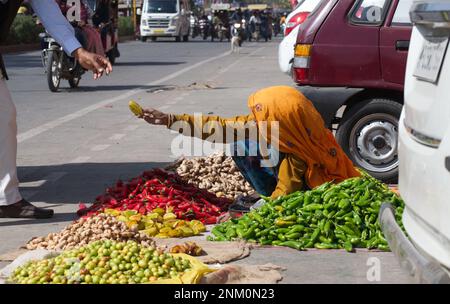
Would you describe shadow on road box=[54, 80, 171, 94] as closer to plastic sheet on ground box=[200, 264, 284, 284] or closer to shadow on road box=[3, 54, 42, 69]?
shadow on road box=[3, 54, 42, 69]

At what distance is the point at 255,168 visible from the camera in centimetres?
793

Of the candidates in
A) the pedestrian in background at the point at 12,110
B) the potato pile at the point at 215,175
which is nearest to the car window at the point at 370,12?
the potato pile at the point at 215,175

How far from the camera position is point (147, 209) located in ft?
26.3

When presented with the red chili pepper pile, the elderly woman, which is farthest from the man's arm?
the red chili pepper pile

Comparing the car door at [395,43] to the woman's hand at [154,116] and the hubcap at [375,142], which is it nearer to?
the hubcap at [375,142]

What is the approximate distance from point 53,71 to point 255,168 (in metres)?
12.9

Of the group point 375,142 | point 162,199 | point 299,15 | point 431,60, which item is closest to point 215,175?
point 162,199

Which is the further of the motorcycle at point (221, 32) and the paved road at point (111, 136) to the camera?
the motorcycle at point (221, 32)

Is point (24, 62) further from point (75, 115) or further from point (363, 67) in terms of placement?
point (363, 67)

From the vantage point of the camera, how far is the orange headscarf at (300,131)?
7.51m

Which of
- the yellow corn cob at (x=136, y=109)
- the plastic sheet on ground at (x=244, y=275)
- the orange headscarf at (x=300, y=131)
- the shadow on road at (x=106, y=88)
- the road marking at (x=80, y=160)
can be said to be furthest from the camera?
the shadow on road at (x=106, y=88)

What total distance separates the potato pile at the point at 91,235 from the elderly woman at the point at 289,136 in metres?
0.80

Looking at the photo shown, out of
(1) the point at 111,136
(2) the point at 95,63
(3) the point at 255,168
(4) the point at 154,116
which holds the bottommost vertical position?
(1) the point at 111,136
